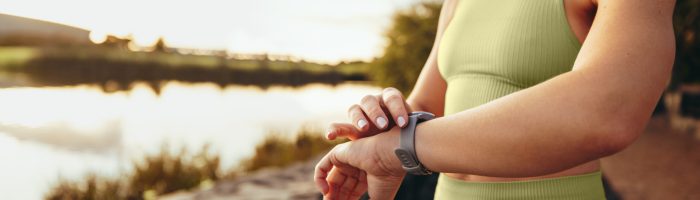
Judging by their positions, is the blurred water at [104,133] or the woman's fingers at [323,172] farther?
the blurred water at [104,133]

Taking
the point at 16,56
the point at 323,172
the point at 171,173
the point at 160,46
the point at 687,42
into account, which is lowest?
the point at 687,42

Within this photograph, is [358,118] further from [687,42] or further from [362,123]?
[687,42]

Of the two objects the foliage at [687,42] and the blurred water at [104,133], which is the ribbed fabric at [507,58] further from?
the foliage at [687,42]

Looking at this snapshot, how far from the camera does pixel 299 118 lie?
16.1 meters

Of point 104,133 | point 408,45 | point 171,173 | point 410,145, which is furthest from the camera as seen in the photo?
Answer: point 408,45

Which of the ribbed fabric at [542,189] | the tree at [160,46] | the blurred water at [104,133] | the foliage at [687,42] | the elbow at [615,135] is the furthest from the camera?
the tree at [160,46]

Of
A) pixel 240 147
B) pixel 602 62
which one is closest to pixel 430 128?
pixel 602 62

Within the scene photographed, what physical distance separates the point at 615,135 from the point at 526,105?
0.10m

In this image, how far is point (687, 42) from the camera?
10.2 m

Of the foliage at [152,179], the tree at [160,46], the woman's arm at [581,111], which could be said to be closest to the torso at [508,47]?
the woman's arm at [581,111]

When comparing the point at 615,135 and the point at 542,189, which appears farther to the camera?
the point at 542,189

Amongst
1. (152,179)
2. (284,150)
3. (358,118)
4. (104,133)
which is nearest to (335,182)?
(358,118)

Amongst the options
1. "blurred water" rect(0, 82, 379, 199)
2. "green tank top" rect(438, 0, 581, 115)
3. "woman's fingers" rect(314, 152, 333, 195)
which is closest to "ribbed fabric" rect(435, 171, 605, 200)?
"green tank top" rect(438, 0, 581, 115)

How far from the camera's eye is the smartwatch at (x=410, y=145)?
854mm
